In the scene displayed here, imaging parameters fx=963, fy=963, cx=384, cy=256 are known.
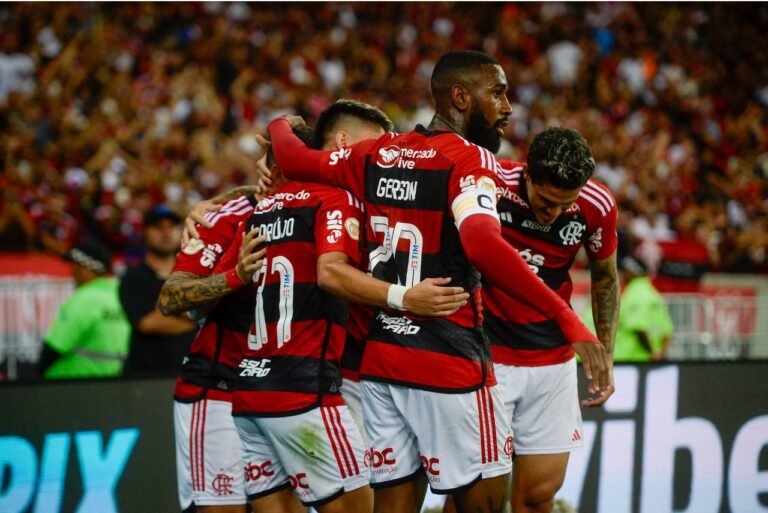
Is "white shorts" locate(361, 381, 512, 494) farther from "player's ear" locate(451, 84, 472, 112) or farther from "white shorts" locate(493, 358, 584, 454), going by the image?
"player's ear" locate(451, 84, 472, 112)

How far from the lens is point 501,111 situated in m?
4.08

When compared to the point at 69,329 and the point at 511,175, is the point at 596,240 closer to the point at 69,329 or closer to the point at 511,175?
the point at 511,175

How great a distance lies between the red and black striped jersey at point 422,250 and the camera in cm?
374

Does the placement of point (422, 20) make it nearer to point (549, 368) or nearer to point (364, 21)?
point (364, 21)

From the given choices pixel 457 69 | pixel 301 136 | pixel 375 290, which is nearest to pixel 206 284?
pixel 301 136

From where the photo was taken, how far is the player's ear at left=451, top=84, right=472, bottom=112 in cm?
405

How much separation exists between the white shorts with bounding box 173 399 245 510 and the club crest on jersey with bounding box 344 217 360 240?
1.27 metres

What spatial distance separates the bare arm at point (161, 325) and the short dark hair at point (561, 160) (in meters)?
2.99

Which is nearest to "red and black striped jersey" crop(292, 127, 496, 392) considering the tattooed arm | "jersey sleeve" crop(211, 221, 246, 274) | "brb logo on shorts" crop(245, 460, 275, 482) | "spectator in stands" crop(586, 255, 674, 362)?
"brb logo on shorts" crop(245, 460, 275, 482)

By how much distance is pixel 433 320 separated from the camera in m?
3.84

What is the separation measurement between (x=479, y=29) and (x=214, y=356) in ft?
60.2

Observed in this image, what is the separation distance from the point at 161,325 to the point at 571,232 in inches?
118

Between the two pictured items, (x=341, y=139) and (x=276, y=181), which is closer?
(x=341, y=139)

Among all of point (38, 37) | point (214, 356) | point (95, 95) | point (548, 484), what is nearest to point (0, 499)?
point (214, 356)
